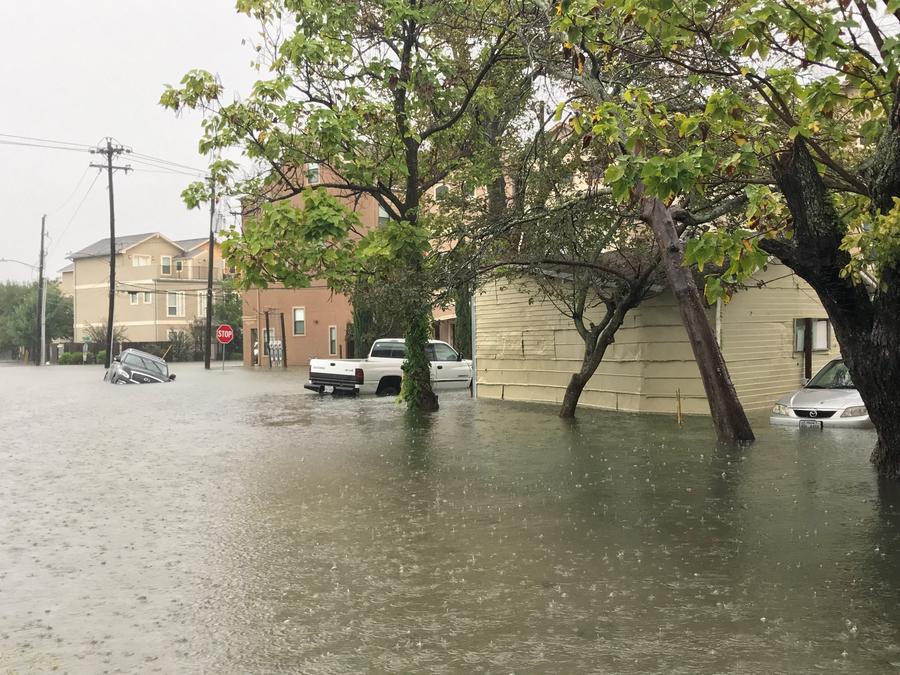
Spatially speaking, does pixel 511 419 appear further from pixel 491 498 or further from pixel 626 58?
pixel 491 498

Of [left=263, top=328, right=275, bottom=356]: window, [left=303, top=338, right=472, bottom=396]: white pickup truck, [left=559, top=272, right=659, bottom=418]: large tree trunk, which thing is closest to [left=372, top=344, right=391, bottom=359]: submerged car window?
[left=303, top=338, right=472, bottom=396]: white pickup truck

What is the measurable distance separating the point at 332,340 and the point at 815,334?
35.7 meters

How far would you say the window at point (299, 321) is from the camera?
175 ft

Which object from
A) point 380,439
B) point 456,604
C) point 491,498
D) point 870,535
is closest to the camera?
point 456,604

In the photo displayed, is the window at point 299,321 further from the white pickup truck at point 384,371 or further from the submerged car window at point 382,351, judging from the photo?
the submerged car window at point 382,351

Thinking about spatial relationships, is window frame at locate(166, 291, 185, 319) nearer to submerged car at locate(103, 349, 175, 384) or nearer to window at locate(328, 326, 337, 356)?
window at locate(328, 326, 337, 356)

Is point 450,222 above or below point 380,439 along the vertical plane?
above

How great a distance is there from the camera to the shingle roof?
77438mm

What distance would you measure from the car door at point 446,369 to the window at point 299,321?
2799 cm

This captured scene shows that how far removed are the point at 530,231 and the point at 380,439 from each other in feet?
15.0

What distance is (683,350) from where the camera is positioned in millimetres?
17812

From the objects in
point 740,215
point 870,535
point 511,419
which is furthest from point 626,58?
point 870,535

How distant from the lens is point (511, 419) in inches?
716

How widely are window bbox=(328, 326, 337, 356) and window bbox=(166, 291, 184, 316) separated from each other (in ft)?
95.4
